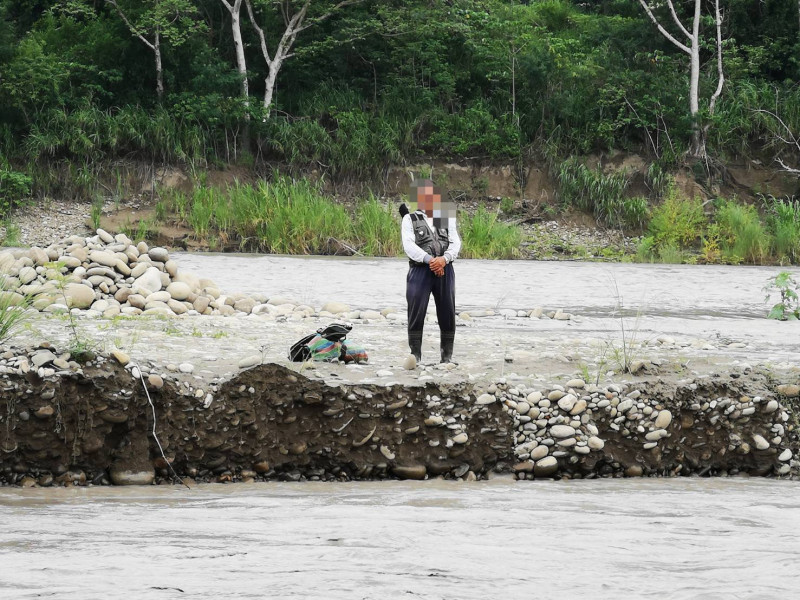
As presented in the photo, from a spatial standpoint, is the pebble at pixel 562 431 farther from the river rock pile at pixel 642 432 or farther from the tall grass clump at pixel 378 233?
the tall grass clump at pixel 378 233

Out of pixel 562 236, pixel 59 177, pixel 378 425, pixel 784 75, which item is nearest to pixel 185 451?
pixel 378 425

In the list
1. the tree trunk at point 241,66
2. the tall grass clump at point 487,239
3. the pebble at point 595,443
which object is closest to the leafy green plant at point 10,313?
the pebble at point 595,443

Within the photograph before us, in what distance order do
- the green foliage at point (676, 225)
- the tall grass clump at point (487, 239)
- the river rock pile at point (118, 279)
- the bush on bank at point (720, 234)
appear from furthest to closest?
the green foliage at point (676, 225)
the tall grass clump at point (487, 239)
the bush on bank at point (720, 234)
the river rock pile at point (118, 279)

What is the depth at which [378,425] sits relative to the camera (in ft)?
20.7

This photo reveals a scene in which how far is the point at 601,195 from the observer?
79.1 ft

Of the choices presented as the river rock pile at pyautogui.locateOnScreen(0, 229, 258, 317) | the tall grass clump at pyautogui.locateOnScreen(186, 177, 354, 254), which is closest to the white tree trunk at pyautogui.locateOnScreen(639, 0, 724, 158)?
the tall grass clump at pyautogui.locateOnScreen(186, 177, 354, 254)

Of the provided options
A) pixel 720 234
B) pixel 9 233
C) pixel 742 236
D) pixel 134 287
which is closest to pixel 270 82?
pixel 9 233

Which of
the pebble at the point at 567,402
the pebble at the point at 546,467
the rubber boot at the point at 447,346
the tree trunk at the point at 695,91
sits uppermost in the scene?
the tree trunk at the point at 695,91

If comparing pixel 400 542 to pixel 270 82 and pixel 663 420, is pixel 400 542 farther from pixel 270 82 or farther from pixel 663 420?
pixel 270 82

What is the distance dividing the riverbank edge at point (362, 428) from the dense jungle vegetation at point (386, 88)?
17.6 metres

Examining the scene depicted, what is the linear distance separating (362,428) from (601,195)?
18.9 m

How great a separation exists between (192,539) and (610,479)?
3.12m

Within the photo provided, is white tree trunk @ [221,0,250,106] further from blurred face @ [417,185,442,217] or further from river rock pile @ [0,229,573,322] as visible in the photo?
blurred face @ [417,185,442,217]

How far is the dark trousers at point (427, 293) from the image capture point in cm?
740
